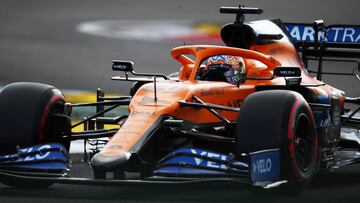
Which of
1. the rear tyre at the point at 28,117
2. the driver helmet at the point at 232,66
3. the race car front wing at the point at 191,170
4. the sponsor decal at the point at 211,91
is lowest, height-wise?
the race car front wing at the point at 191,170

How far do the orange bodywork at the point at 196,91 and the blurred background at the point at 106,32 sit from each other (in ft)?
19.5

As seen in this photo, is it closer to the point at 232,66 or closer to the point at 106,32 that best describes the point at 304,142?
the point at 232,66

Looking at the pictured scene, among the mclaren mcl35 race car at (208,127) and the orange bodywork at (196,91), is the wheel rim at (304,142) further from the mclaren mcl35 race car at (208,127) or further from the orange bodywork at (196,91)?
the orange bodywork at (196,91)

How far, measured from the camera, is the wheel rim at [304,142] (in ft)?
30.9

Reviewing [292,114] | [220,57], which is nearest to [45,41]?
[220,57]

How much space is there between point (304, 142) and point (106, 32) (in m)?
9.59

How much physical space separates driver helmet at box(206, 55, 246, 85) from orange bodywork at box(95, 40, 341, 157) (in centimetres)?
8

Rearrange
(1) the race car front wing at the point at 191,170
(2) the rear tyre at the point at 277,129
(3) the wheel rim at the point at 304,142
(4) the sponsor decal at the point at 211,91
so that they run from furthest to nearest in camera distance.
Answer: (4) the sponsor decal at the point at 211,91, (3) the wheel rim at the point at 304,142, (2) the rear tyre at the point at 277,129, (1) the race car front wing at the point at 191,170

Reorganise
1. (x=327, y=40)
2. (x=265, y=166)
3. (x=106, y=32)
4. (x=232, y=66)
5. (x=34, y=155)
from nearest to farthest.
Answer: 1. (x=265, y=166)
2. (x=34, y=155)
3. (x=232, y=66)
4. (x=327, y=40)
5. (x=106, y=32)

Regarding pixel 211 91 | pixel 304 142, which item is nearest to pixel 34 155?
pixel 211 91

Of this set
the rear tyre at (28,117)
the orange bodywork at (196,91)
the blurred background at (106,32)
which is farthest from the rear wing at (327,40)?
the blurred background at (106,32)

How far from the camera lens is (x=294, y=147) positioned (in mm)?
9117

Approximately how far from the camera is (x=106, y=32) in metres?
18.7

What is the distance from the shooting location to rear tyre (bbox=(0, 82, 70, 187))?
9.59 metres
